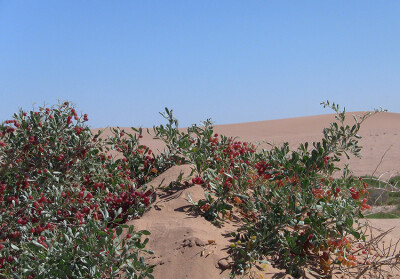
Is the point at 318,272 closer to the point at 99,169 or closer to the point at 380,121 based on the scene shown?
the point at 99,169

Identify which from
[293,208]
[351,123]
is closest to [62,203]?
[293,208]

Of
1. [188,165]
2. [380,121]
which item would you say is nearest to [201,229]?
[188,165]

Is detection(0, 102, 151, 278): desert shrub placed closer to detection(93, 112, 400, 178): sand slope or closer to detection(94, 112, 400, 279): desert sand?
detection(94, 112, 400, 279): desert sand

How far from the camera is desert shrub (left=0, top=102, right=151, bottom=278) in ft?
9.19

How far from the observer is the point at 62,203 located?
3664 mm

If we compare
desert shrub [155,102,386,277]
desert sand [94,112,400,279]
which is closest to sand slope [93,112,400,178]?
desert shrub [155,102,386,277]

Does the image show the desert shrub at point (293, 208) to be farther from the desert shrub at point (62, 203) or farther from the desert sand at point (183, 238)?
the desert shrub at point (62, 203)

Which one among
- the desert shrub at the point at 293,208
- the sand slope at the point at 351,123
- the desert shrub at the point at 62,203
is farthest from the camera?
the sand slope at the point at 351,123

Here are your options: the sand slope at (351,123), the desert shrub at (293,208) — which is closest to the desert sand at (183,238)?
the desert shrub at (293,208)

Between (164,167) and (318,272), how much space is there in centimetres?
215

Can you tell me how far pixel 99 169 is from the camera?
175 inches

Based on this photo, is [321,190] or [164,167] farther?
[164,167]

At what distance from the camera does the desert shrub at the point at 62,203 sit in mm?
2802

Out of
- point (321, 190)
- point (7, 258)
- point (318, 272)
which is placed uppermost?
point (321, 190)
